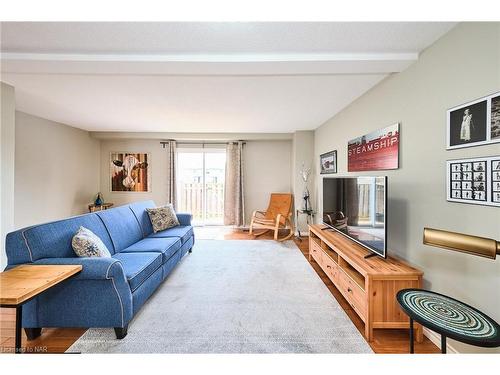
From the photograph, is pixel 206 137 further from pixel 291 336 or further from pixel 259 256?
pixel 291 336

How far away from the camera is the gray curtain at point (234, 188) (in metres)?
5.12

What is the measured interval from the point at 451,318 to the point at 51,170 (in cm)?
568

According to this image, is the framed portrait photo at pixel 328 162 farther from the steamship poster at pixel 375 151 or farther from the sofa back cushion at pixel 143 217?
the sofa back cushion at pixel 143 217

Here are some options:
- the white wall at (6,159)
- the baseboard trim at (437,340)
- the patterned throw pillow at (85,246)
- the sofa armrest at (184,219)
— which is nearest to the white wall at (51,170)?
the white wall at (6,159)

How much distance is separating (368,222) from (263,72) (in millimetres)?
1733

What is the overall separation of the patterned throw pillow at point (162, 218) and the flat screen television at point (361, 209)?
2439mm

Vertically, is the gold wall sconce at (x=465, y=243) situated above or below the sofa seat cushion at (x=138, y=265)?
above

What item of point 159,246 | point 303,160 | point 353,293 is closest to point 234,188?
point 303,160

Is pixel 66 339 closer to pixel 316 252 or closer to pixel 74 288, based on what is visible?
pixel 74 288

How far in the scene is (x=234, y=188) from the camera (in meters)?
5.17

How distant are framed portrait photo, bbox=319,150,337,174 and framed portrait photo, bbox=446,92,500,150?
81.3 inches

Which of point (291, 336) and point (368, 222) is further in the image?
point (368, 222)
